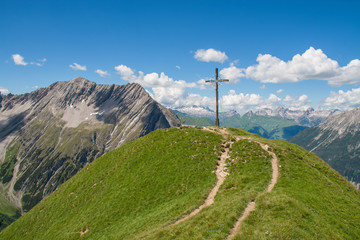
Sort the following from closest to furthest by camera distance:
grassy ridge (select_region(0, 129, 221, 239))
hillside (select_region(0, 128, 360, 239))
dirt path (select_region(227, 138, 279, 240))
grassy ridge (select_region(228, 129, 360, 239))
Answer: grassy ridge (select_region(228, 129, 360, 239))
dirt path (select_region(227, 138, 279, 240))
hillside (select_region(0, 128, 360, 239))
grassy ridge (select_region(0, 129, 221, 239))

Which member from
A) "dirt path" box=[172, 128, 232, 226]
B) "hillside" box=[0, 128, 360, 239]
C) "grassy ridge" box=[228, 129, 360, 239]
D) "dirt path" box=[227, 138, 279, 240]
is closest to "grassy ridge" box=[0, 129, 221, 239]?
"hillside" box=[0, 128, 360, 239]

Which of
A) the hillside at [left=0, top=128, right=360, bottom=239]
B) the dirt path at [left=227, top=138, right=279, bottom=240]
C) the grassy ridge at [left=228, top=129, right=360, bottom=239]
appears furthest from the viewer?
the hillside at [left=0, top=128, right=360, bottom=239]

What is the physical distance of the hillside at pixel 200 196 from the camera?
18781 millimetres

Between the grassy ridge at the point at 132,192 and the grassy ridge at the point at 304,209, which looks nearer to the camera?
the grassy ridge at the point at 304,209

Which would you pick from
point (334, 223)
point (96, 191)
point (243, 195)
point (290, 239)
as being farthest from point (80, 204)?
point (334, 223)

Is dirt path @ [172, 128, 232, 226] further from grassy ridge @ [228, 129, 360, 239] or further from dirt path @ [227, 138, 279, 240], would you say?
grassy ridge @ [228, 129, 360, 239]

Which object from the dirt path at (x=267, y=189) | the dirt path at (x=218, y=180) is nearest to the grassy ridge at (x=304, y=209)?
the dirt path at (x=267, y=189)

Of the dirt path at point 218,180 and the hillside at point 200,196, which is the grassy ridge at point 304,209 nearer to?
the hillside at point 200,196

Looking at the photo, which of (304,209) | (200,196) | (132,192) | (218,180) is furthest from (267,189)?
(132,192)

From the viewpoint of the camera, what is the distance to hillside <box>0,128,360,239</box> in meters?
18.8

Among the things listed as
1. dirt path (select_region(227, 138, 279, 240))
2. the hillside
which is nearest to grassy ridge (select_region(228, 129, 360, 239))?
the hillside

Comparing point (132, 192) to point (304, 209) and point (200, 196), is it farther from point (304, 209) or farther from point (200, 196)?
point (304, 209)

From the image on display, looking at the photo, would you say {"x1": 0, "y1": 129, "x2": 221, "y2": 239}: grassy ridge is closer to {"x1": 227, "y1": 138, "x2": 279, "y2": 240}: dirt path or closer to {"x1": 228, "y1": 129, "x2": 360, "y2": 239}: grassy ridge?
{"x1": 227, "y1": 138, "x2": 279, "y2": 240}: dirt path

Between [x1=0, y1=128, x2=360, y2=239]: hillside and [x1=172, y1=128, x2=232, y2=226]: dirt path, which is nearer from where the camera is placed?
[x1=0, y1=128, x2=360, y2=239]: hillside
